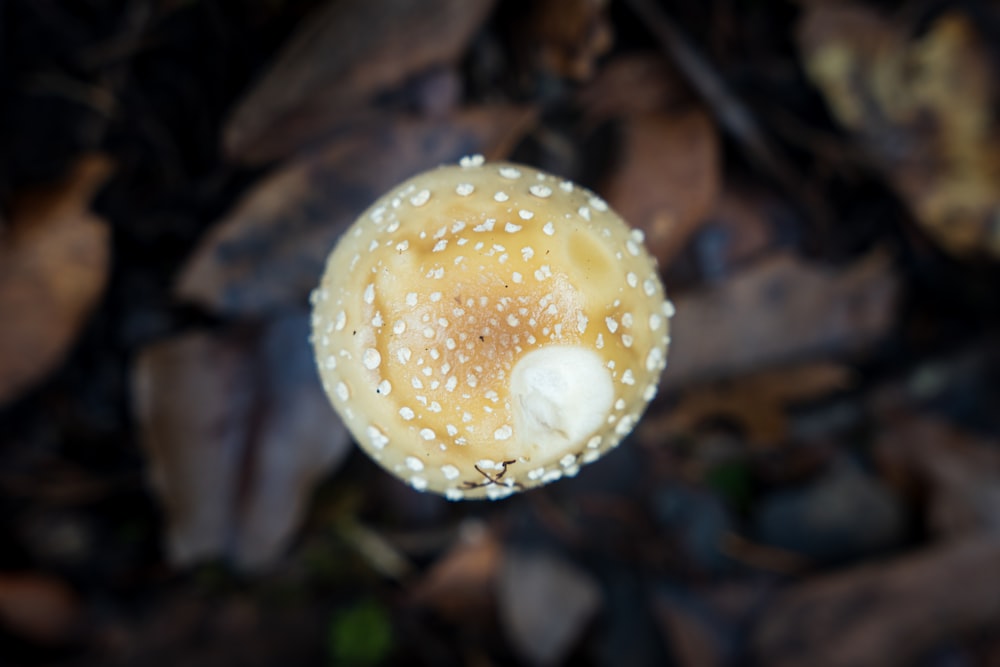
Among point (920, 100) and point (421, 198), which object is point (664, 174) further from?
point (421, 198)

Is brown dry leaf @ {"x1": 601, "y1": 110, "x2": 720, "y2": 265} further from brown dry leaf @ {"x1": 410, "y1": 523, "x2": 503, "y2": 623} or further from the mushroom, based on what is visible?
brown dry leaf @ {"x1": 410, "y1": 523, "x2": 503, "y2": 623}

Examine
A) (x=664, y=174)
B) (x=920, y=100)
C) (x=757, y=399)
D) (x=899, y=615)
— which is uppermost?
(x=920, y=100)

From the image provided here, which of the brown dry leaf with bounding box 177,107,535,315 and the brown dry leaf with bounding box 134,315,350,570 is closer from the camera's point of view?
the brown dry leaf with bounding box 177,107,535,315

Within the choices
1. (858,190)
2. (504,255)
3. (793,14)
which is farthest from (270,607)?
(793,14)

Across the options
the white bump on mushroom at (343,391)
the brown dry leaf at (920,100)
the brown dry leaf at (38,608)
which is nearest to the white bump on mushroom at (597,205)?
the white bump on mushroom at (343,391)

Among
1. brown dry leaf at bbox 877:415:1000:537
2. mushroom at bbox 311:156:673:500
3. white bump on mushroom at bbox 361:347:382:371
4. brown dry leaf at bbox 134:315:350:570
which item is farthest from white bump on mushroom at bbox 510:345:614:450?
brown dry leaf at bbox 877:415:1000:537

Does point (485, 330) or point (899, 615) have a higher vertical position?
point (485, 330)

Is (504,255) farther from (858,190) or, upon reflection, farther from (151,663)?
(151,663)

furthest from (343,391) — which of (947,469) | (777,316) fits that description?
(947,469)
